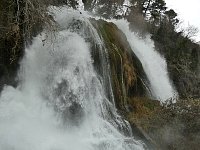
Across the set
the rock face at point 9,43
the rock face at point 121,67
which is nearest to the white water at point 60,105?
the rock face at point 9,43

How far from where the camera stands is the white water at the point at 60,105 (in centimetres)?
1528

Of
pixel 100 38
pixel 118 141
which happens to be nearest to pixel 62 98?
pixel 118 141

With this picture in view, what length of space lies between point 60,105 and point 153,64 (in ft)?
45.7

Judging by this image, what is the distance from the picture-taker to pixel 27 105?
640 inches

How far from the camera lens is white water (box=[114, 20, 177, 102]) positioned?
89.4ft

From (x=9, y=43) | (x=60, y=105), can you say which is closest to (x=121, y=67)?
(x=60, y=105)

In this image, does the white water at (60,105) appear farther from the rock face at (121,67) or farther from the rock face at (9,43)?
the rock face at (121,67)

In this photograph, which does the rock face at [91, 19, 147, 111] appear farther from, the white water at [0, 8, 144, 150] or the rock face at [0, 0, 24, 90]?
the rock face at [0, 0, 24, 90]

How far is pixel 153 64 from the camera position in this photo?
2989 centimetres

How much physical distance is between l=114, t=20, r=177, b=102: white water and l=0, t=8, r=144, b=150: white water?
8.15m

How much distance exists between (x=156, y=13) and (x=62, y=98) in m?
29.7

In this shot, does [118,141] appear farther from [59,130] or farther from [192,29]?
[192,29]

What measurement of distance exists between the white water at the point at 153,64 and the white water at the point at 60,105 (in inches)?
321

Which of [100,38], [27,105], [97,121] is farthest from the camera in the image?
[100,38]
